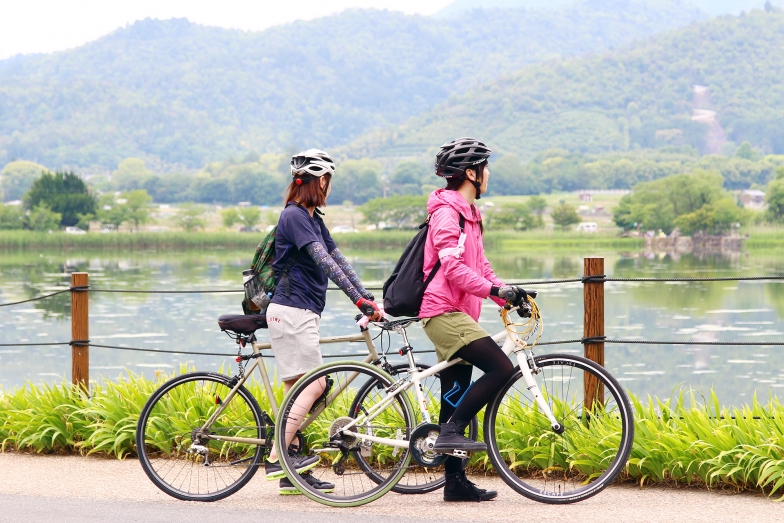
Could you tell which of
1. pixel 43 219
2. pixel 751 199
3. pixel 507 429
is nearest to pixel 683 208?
pixel 751 199

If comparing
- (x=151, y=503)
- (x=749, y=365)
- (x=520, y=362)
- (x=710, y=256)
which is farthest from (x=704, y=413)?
(x=710, y=256)

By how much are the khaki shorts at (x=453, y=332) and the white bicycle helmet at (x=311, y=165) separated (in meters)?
0.85

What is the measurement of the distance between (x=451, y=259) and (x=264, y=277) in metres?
0.93

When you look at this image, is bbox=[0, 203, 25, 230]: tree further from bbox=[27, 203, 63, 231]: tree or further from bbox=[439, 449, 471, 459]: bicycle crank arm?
bbox=[439, 449, 471, 459]: bicycle crank arm

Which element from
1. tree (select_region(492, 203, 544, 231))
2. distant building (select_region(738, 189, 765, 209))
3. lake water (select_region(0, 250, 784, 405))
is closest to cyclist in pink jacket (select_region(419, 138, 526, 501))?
lake water (select_region(0, 250, 784, 405))

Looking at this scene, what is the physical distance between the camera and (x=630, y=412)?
14.5ft

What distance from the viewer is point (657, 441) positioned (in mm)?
4875

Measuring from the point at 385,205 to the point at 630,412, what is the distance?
5462 inches

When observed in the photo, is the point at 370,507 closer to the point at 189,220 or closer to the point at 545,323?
the point at 545,323

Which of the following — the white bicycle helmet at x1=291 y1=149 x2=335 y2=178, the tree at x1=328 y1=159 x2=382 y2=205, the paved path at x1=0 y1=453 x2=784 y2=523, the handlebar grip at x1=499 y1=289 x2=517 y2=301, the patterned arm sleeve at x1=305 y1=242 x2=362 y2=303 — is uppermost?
the tree at x1=328 y1=159 x2=382 y2=205

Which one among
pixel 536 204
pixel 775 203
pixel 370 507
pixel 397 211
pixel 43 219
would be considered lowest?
pixel 370 507

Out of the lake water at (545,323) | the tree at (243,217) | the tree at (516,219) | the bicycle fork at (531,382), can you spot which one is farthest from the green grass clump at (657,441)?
the tree at (243,217)

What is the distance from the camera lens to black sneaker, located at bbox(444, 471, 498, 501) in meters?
4.61

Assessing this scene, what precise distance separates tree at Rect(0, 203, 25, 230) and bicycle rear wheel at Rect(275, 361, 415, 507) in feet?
410
